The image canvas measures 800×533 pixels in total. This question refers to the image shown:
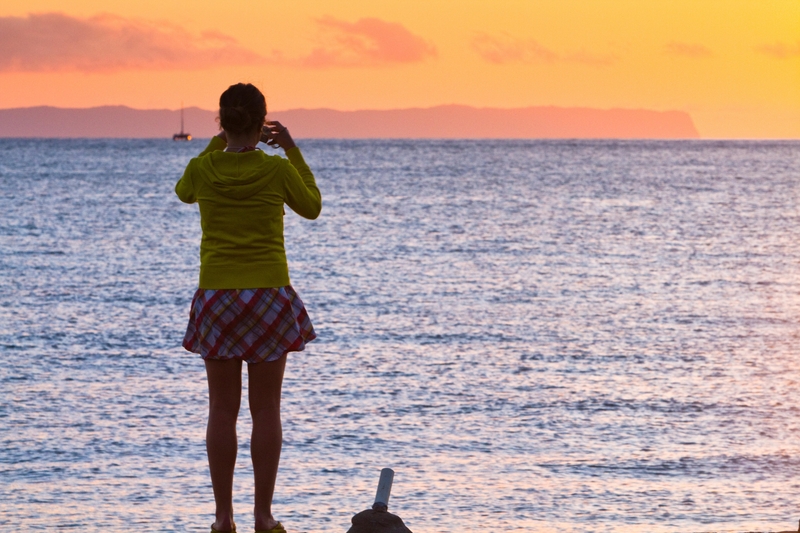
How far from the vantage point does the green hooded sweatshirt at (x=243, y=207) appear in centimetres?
429

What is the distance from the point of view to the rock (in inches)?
161

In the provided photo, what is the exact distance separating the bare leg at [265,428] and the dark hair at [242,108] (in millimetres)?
946

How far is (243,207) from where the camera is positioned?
430 centimetres

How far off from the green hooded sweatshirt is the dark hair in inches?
4.0

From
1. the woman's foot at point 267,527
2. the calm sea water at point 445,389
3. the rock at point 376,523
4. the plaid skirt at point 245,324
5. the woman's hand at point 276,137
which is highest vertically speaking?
the woman's hand at point 276,137

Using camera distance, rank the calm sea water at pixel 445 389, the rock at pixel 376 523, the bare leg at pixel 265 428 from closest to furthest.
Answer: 1. the rock at pixel 376 523
2. the bare leg at pixel 265 428
3. the calm sea water at pixel 445 389

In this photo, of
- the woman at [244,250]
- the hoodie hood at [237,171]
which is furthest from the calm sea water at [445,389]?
the hoodie hood at [237,171]

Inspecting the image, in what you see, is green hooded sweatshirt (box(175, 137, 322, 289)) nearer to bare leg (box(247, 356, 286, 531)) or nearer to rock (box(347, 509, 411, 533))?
bare leg (box(247, 356, 286, 531))

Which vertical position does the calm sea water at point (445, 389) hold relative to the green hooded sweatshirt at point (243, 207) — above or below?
below

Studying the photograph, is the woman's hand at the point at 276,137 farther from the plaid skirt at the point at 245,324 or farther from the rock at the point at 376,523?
the rock at the point at 376,523

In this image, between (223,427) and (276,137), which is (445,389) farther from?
(276,137)

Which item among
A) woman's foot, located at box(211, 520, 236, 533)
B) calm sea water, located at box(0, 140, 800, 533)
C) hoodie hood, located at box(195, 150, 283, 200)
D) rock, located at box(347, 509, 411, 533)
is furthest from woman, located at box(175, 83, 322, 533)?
calm sea water, located at box(0, 140, 800, 533)

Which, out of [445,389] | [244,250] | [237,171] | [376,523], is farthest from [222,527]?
[445,389]

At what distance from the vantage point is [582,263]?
30422 millimetres
